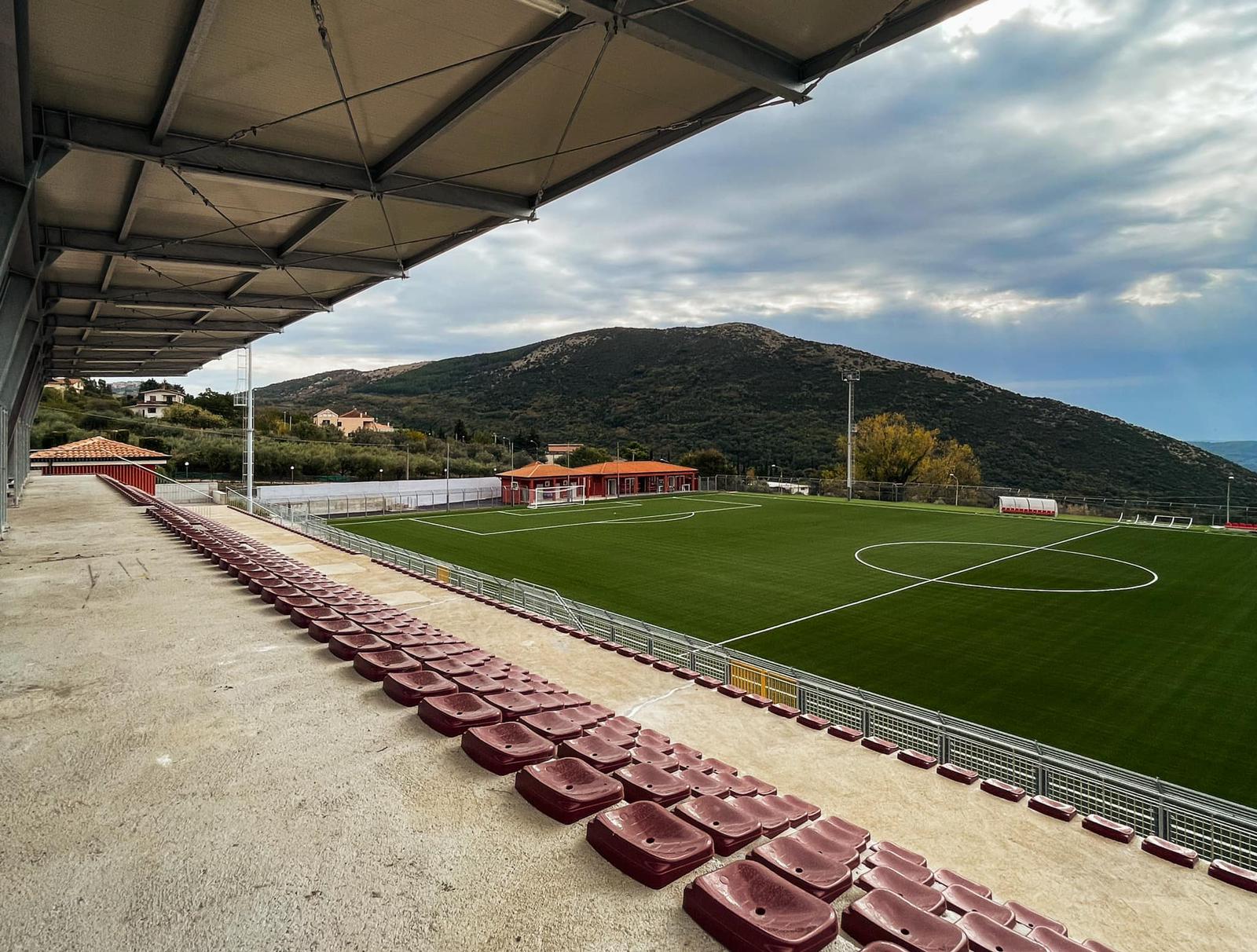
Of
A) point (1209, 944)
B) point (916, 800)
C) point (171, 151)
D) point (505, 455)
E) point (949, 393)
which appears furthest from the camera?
point (949, 393)

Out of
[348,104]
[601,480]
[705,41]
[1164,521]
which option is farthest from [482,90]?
[601,480]

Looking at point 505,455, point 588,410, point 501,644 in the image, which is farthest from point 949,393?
point 501,644

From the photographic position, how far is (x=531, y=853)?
2.85 meters

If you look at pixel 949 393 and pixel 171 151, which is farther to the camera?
pixel 949 393

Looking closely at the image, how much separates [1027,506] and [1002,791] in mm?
48655

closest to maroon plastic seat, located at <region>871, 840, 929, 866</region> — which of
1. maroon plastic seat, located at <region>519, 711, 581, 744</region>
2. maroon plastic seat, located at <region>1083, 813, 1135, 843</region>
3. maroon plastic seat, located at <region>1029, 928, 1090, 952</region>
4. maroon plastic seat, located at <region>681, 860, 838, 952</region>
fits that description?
maroon plastic seat, located at <region>1029, 928, 1090, 952</region>

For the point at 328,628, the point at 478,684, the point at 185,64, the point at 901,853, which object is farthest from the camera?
the point at 328,628

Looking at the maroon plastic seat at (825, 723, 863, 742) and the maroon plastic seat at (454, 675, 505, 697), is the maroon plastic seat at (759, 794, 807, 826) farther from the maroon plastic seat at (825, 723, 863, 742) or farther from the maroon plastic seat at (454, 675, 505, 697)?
the maroon plastic seat at (825, 723, 863, 742)

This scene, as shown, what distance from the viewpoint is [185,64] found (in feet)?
19.7

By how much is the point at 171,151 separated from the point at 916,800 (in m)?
10.6

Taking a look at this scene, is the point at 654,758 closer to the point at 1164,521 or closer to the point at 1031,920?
the point at 1031,920

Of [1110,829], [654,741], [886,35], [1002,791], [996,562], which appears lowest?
[996,562]

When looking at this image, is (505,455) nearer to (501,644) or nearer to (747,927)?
(501,644)

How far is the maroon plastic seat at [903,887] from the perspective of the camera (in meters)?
2.71
